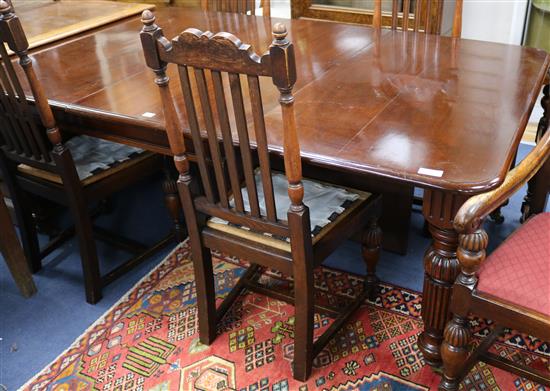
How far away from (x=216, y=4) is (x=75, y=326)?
1.58m

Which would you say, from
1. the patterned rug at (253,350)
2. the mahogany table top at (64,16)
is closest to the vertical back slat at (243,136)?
the patterned rug at (253,350)

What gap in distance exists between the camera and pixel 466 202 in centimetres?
119

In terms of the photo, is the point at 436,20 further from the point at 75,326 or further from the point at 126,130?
the point at 75,326

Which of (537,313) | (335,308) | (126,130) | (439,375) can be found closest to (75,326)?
(126,130)

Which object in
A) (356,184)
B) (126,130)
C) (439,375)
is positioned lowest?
(439,375)

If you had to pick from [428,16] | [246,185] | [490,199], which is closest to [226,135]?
[246,185]

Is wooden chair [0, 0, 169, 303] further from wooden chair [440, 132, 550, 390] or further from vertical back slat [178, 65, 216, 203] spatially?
wooden chair [440, 132, 550, 390]

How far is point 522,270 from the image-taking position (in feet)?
4.30

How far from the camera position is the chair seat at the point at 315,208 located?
60.5 inches

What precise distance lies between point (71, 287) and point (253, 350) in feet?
2.62

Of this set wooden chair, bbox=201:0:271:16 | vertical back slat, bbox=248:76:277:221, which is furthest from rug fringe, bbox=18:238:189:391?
wooden chair, bbox=201:0:271:16

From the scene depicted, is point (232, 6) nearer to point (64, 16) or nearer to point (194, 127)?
point (64, 16)

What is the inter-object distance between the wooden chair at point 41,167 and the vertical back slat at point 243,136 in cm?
73

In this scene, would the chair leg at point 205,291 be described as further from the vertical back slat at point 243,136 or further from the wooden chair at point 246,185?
the vertical back slat at point 243,136
